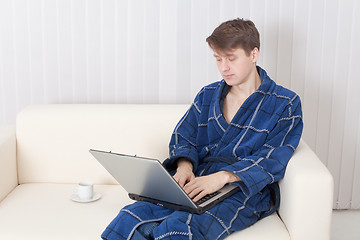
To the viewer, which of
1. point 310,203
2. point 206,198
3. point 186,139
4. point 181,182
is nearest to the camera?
point 310,203

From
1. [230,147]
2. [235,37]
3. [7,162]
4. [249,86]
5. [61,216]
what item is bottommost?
[61,216]

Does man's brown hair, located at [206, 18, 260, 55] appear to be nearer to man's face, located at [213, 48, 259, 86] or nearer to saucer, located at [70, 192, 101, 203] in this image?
man's face, located at [213, 48, 259, 86]

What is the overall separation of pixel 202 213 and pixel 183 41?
1164mm

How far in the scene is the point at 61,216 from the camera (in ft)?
6.88

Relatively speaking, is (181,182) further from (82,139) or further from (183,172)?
(82,139)

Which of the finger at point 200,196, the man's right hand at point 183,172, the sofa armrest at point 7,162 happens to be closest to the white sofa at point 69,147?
the sofa armrest at point 7,162

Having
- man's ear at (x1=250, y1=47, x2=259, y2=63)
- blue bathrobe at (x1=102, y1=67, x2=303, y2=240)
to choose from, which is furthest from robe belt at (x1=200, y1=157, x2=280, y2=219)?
man's ear at (x1=250, y1=47, x2=259, y2=63)

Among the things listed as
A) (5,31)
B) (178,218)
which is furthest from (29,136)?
(178,218)

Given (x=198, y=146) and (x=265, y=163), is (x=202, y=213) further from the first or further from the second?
(x=198, y=146)

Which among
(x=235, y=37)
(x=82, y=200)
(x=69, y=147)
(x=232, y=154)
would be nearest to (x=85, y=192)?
(x=82, y=200)

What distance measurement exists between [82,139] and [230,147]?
0.73 metres

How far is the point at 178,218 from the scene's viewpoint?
185cm

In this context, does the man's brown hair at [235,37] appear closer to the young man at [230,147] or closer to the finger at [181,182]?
the young man at [230,147]

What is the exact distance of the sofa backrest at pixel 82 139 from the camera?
2492mm
